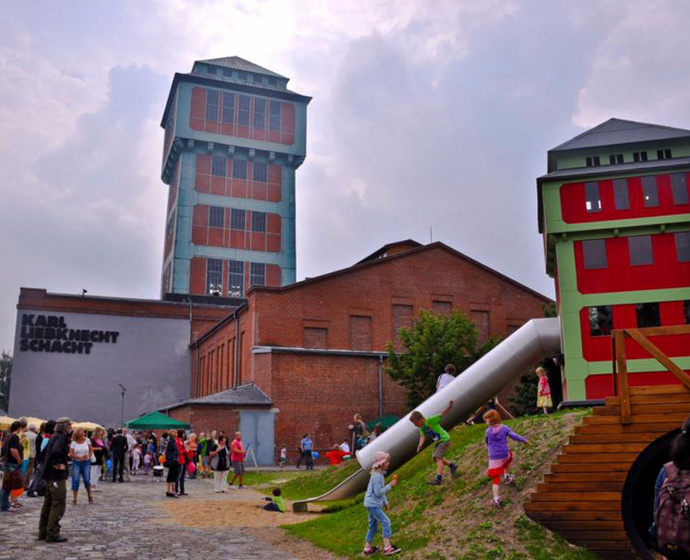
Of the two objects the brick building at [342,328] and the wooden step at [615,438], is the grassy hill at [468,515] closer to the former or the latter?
the wooden step at [615,438]

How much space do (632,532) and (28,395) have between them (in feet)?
157

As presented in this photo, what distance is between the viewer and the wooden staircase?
935 centimetres

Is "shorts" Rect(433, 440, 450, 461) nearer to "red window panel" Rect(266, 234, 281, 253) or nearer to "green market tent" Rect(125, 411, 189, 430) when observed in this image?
"green market tent" Rect(125, 411, 189, 430)

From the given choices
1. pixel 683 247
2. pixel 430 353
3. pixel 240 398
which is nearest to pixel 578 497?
pixel 683 247

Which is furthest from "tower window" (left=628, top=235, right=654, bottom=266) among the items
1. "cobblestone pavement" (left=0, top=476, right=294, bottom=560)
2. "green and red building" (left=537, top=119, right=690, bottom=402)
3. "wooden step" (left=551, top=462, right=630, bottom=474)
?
"cobblestone pavement" (left=0, top=476, right=294, bottom=560)

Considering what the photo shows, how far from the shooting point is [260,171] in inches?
2557

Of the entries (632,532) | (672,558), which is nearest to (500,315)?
(632,532)

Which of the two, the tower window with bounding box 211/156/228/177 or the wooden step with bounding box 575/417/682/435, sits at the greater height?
the tower window with bounding box 211/156/228/177

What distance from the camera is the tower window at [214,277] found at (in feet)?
199

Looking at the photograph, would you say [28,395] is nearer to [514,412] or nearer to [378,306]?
[378,306]

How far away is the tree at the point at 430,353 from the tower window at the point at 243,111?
35.1 m

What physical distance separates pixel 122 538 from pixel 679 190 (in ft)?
56.5

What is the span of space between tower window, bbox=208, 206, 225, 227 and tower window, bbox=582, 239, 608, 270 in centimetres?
4679

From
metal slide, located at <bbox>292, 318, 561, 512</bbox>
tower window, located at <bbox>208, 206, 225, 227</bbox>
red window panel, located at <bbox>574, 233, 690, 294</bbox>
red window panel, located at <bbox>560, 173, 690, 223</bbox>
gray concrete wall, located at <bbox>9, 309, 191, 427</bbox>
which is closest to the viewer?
metal slide, located at <bbox>292, 318, 561, 512</bbox>
